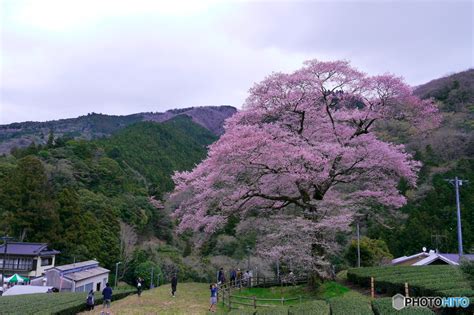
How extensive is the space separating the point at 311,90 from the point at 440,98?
57.3m

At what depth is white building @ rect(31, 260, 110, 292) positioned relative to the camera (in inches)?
1114

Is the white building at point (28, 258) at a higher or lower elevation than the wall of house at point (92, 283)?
higher

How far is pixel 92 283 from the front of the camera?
31.5 metres

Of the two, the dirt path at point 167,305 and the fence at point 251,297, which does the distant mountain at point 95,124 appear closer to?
the fence at point 251,297

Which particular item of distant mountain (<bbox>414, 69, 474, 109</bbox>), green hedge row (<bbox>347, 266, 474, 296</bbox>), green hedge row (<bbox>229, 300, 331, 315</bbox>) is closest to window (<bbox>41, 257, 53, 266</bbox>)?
green hedge row (<bbox>347, 266, 474, 296</bbox>)

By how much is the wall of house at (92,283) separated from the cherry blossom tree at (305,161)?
15.4 m

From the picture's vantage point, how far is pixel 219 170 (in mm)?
16578

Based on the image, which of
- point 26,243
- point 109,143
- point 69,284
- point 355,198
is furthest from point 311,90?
point 109,143

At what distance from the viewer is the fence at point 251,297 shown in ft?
48.3

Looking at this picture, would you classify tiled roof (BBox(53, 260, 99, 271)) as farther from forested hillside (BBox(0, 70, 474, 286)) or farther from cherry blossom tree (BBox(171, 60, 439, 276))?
cherry blossom tree (BBox(171, 60, 439, 276))

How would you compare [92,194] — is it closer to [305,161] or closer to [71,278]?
[71,278]

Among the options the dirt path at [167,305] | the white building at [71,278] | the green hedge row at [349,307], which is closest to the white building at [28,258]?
the white building at [71,278]

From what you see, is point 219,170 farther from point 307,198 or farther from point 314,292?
point 314,292

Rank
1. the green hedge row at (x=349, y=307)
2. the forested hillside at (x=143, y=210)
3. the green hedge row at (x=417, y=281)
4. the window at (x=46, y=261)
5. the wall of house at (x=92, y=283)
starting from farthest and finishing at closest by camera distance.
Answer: the forested hillside at (x=143, y=210) → the window at (x=46, y=261) → the wall of house at (x=92, y=283) → the green hedge row at (x=417, y=281) → the green hedge row at (x=349, y=307)
